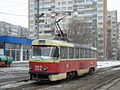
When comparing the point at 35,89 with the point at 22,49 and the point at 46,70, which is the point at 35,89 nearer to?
the point at 46,70

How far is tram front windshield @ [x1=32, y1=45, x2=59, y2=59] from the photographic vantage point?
14.0 m

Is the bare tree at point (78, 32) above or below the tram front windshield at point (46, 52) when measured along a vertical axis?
above

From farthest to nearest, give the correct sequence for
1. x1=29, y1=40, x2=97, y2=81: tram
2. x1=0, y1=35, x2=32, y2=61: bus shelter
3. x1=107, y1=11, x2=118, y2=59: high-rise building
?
x1=107, y1=11, x2=118, y2=59: high-rise building
x1=0, y1=35, x2=32, y2=61: bus shelter
x1=29, y1=40, x2=97, y2=81: tram

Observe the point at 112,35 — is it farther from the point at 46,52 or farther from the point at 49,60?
the point at 49,60

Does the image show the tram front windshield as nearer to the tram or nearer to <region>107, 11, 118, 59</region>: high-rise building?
the tram

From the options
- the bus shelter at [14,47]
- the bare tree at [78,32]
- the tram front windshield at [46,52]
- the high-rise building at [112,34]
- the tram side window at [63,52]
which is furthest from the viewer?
the high-rise building at [112,34]

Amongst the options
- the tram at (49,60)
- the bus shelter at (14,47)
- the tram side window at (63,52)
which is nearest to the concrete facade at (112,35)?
the bus shelter at (14,47)

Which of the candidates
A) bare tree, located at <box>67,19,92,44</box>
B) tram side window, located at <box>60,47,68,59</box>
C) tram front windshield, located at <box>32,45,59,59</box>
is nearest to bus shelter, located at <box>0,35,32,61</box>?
bare tree, located at <box>67,19,92,44</box>

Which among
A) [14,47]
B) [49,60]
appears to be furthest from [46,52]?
[14,47]

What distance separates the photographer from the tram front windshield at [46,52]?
1398cm

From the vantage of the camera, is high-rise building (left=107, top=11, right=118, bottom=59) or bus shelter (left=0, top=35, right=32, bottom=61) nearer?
bus shelter (left=0, top=35, right=32, bottom=61)

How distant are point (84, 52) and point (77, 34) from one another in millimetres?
47127

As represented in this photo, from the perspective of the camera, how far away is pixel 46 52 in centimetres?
1405

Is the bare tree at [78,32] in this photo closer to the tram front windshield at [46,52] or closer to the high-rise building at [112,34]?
the tram front windshield at [46,52]
